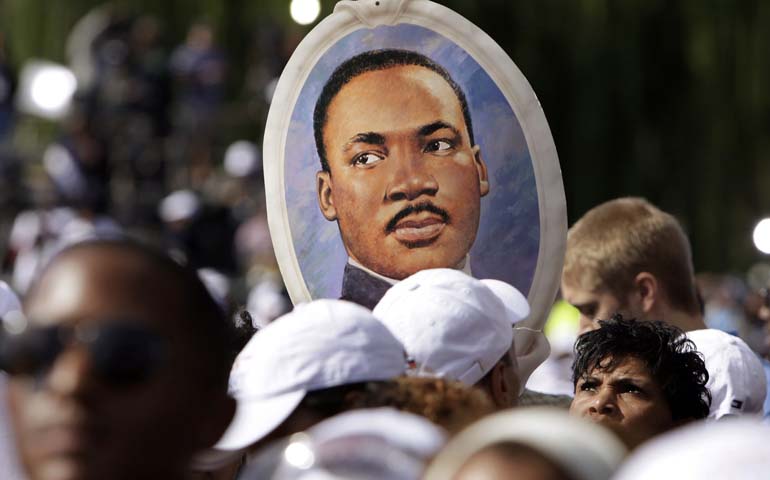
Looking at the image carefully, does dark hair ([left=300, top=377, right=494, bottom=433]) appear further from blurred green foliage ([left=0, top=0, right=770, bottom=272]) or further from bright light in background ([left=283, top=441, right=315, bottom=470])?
blurred green foliage ([left=0, top=0, right=770, bottom=272])

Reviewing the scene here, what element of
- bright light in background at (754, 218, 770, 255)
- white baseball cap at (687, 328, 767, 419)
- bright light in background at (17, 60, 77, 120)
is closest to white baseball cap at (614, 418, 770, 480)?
white baseball cap at (687, 328, 767, 419)

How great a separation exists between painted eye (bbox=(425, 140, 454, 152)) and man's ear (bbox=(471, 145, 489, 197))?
0.06 metres

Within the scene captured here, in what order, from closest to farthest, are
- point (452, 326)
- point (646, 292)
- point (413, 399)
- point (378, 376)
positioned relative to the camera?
point (413, 399) → point (378, 376) → point (452, 326) → point (646, 292)

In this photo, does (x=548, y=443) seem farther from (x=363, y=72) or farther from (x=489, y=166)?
(x=363, y=72)

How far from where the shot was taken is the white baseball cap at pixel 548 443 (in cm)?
193

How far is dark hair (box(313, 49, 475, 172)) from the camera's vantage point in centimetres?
390

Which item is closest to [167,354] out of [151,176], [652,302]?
[652,302]

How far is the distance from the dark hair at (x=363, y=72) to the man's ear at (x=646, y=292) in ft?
3.37

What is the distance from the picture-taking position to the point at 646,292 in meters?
4.71

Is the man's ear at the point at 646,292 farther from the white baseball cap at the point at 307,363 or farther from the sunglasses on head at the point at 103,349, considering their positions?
the sunglasses on head at the point at 103,349

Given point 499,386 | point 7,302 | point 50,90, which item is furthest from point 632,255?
point 50,90

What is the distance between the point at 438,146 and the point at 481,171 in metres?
0.12

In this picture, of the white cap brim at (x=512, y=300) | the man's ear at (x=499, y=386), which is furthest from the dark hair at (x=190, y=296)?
the white cap brim at (x=512, y=300)

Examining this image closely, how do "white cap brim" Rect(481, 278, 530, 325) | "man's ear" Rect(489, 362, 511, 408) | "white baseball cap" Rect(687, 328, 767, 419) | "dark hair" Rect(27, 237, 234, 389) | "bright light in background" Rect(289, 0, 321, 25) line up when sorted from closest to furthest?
"dark hair" Rect(27, 237, 234, 389), "man's ear" Rect(489, 362, 511, 408), "white cap brim" Rect(481, 278, 530, 325), "white baseball cap" Rect(687, 328, 767, 419), "bright light in background" Rect(289, 0, 321, 25)
